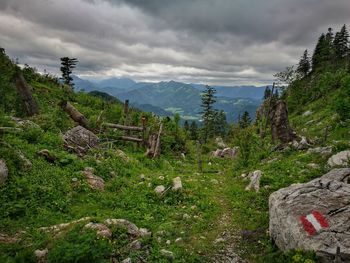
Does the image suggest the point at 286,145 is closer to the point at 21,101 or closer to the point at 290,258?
the point at 290,258

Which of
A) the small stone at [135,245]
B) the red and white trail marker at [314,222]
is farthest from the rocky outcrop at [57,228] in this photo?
the red and white trail marker at [314,222]

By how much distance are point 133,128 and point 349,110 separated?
70.3 ft

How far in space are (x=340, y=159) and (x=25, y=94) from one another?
23561 mm

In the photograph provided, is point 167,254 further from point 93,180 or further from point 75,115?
point 75,115

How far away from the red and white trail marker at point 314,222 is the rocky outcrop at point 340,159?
7.60m

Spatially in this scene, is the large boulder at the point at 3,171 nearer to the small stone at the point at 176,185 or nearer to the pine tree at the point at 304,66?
the small stone at the point at 176,185

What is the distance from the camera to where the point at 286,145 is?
82.8 ft

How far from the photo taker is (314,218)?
8859 millimetres

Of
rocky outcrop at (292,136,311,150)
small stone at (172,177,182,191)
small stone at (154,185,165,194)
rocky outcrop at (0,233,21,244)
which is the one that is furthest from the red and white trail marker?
rocky outcrop at (292,136,311,150)

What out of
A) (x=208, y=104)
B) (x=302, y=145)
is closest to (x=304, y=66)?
(x=208, y=104)

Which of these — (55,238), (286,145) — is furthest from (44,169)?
(286,145)

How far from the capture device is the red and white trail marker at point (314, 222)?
8.44 metres

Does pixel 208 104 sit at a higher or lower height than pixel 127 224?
higher

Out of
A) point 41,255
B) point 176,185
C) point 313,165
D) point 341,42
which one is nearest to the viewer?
point 41,255
